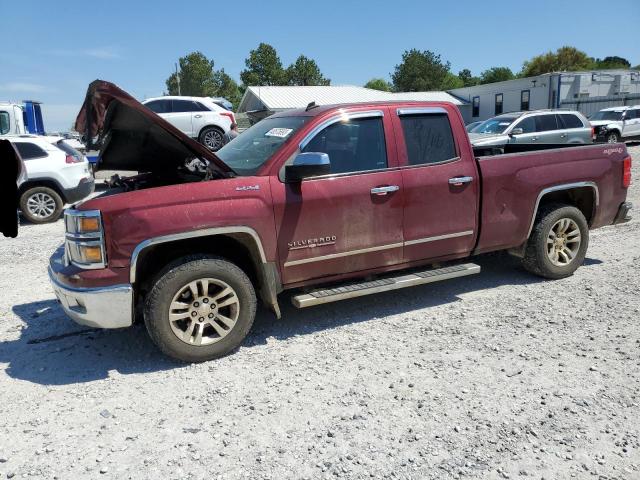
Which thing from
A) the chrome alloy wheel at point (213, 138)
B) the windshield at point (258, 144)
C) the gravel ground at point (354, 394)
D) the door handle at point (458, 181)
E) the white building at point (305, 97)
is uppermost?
the white building at point (305, 97)

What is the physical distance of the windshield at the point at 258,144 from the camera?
4.32m

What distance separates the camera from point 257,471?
2.72 meters

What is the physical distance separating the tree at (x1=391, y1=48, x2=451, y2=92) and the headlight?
7134 cm

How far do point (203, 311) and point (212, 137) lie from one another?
523 inches

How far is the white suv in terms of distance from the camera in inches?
630

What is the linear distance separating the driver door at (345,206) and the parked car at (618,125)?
20.1 m

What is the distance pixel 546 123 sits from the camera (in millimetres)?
14922

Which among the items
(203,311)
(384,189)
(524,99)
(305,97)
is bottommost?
(203,311)

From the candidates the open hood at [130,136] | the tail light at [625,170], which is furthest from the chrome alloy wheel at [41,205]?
the tail light at [625,170]

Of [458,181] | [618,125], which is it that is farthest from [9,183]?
[618,125]

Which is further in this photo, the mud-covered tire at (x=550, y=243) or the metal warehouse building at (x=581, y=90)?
the metal warehouse building at (x=581, y=90)

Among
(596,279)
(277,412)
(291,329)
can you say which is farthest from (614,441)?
(596,279)

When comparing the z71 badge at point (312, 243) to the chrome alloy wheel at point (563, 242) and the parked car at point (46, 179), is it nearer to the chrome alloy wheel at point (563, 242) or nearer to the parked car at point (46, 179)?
the chrome alloy wheel at point (563, 242)

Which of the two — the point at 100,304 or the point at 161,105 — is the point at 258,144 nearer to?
the point at 100,304
